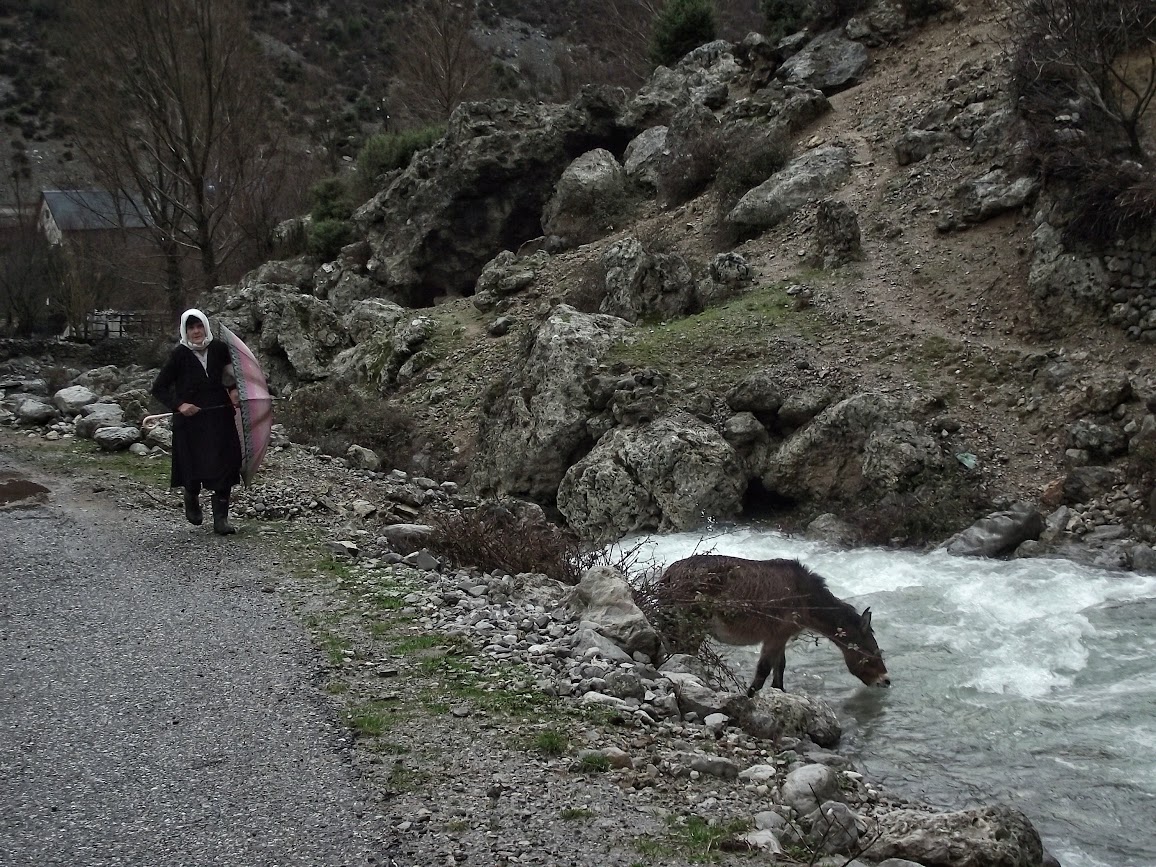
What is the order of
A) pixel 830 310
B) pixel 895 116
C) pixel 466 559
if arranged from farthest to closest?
pixel 895 116
pixel 830 310
pixel 466 559

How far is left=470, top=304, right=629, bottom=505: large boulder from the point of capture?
14.9m

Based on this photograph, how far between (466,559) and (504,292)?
12807 millimetres

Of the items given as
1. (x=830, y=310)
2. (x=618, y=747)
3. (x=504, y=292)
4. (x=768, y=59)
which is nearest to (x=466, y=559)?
(x=618, y=747)

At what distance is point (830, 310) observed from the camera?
52.4 ft

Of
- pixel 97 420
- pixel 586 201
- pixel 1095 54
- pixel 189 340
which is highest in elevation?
pixel 1095 54

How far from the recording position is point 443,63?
33.5m

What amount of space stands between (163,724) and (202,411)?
4.84 meters

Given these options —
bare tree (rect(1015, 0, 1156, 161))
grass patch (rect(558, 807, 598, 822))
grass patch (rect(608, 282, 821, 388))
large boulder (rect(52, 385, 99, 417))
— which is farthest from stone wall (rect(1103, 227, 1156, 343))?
large boulder (rect(52, 385, 99, 417))

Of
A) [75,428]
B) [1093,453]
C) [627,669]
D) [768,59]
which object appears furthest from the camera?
→ [768,59]

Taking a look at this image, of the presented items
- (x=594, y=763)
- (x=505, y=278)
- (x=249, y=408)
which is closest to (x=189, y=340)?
(x=249, y=408)

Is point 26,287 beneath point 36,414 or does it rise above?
above

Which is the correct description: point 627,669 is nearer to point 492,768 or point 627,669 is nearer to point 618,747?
point 618,747

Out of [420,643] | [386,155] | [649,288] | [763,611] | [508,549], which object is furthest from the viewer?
[386,155]

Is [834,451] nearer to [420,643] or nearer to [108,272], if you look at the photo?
[420,643]
